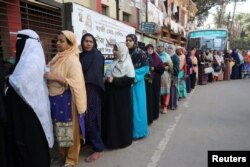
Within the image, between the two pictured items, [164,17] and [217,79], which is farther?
[164,17]

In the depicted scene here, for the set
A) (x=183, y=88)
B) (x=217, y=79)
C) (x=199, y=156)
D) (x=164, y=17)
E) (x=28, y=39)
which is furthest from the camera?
(x=164, y=17)

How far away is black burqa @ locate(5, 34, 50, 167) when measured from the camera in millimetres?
3514

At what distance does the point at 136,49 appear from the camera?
223 inches

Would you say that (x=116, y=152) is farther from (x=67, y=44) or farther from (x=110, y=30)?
(x=110, y=30)

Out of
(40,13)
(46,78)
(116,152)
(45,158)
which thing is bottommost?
(116,152)

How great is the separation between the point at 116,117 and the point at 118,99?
28 cm

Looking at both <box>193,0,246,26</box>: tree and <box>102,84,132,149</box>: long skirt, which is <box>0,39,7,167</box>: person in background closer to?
<box>102,84,132,149</box>: long skirt

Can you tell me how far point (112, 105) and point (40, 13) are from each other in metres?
2.34

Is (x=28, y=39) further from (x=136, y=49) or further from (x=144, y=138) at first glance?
(x=144, y=138)

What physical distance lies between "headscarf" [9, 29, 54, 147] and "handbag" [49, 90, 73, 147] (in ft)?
1.07

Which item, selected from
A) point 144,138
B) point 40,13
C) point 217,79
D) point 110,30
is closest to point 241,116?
point 144,138

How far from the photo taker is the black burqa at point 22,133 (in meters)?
3.51

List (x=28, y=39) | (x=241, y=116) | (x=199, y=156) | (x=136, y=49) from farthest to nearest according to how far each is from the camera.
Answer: (x=241, y=116) < (x=136, y=49) < (x=199, y=156) < (x=28, y=39)

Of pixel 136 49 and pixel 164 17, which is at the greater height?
pixel 164 17
